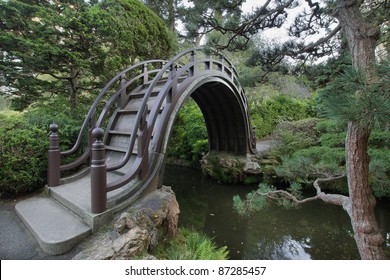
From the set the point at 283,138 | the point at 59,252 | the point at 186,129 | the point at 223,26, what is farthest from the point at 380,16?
the point at 186,129

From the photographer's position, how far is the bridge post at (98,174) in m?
2.46

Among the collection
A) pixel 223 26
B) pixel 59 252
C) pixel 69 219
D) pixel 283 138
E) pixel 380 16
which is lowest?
pixel 59 252

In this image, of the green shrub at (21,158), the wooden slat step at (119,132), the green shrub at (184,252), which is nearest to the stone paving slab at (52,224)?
the green shrub at (21,158)

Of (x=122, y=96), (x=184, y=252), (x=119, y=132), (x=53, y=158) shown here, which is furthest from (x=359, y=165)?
(x=122, y=96)

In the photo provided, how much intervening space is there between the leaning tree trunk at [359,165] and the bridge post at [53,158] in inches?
149

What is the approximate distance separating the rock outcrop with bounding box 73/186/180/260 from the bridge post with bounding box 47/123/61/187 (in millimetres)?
1505

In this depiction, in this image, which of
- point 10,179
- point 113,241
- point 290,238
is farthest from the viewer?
point 290,238

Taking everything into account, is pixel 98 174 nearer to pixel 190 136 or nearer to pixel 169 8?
pixel 190 136

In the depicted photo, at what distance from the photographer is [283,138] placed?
25.6 feet

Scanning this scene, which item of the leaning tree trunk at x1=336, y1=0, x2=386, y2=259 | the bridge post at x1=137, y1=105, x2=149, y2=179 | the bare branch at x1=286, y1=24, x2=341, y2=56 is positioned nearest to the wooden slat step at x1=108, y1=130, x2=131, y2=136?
the bridge post at x1=137, y1=105, x2=149, y2=179

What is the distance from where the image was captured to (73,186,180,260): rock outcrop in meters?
2.11

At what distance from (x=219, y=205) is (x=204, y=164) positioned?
2.51 meters

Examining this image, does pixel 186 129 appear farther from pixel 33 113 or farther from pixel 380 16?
pixel 380 16

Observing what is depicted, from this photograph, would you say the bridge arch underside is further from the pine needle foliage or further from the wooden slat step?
the pine needle foliage
